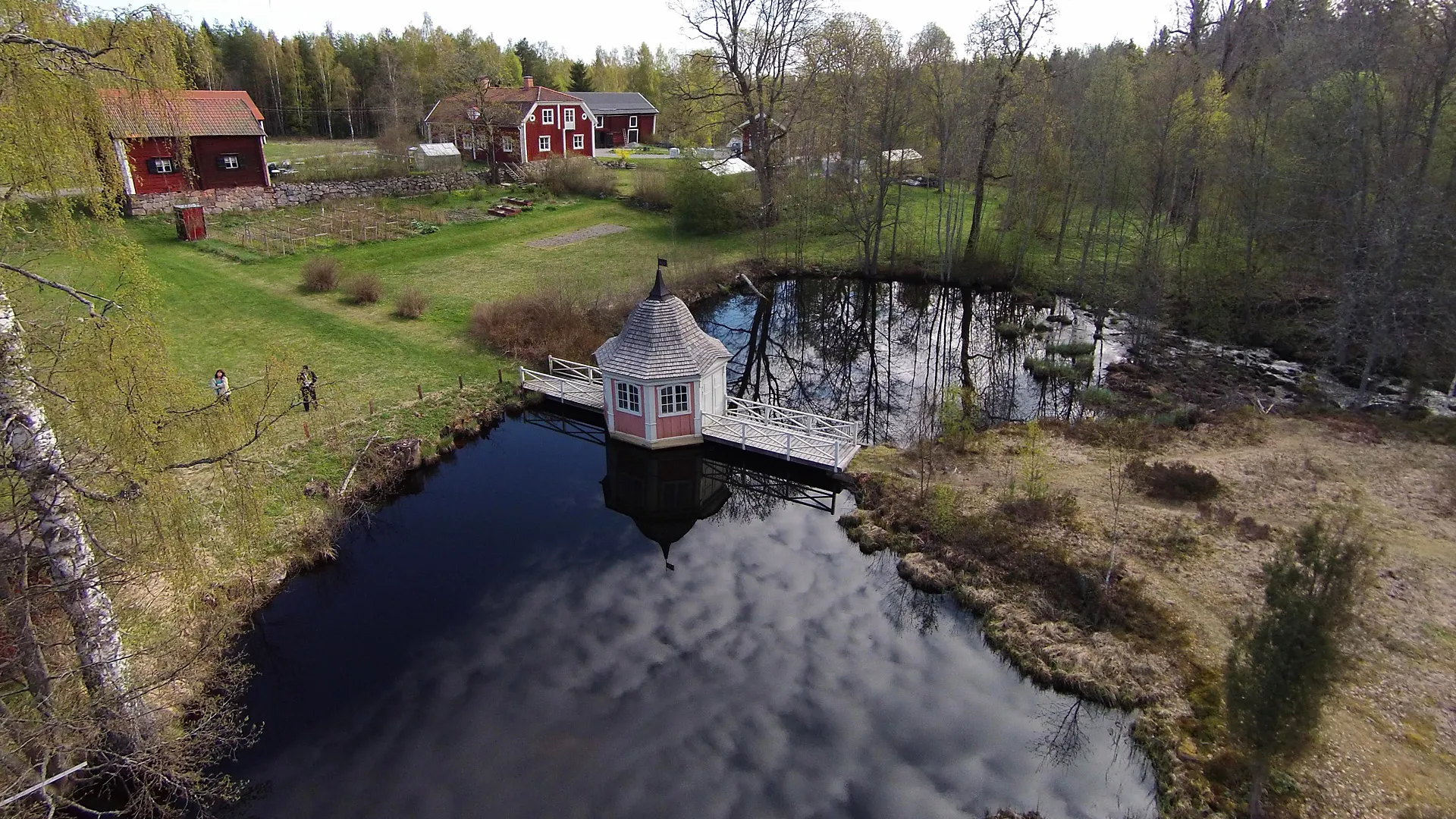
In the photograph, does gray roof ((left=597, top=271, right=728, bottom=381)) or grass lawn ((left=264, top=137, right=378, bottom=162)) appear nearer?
gray roof ((left=597, top=271, right=728, bottom=381))

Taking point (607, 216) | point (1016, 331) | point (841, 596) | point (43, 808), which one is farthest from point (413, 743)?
point (607, 216)

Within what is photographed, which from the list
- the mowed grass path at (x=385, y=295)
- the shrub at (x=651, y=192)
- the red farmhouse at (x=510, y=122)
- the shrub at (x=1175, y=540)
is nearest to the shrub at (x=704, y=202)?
the mowed grass path at (x=385, y=295)

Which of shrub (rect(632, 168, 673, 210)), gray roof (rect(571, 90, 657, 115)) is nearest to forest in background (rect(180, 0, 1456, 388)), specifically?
shrub (rect(632, 168, 673, 210))

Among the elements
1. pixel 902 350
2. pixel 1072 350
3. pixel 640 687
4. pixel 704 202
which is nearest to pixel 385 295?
pixel 704 202

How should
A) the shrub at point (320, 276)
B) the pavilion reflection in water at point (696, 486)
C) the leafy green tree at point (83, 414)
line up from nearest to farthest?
the leafy green tree at point (83, 414) → the pavilion reflection in water at point (696, 486) → the shrub at point (320, 276)

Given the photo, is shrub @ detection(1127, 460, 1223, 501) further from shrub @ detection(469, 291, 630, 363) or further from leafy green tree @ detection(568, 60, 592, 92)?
leafy green tree @ detection(568, 60, 592, 92)

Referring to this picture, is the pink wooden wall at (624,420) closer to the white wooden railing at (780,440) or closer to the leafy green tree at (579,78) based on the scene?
the white wooden railing at (780,440)

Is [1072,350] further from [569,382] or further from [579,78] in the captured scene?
[579,78]
